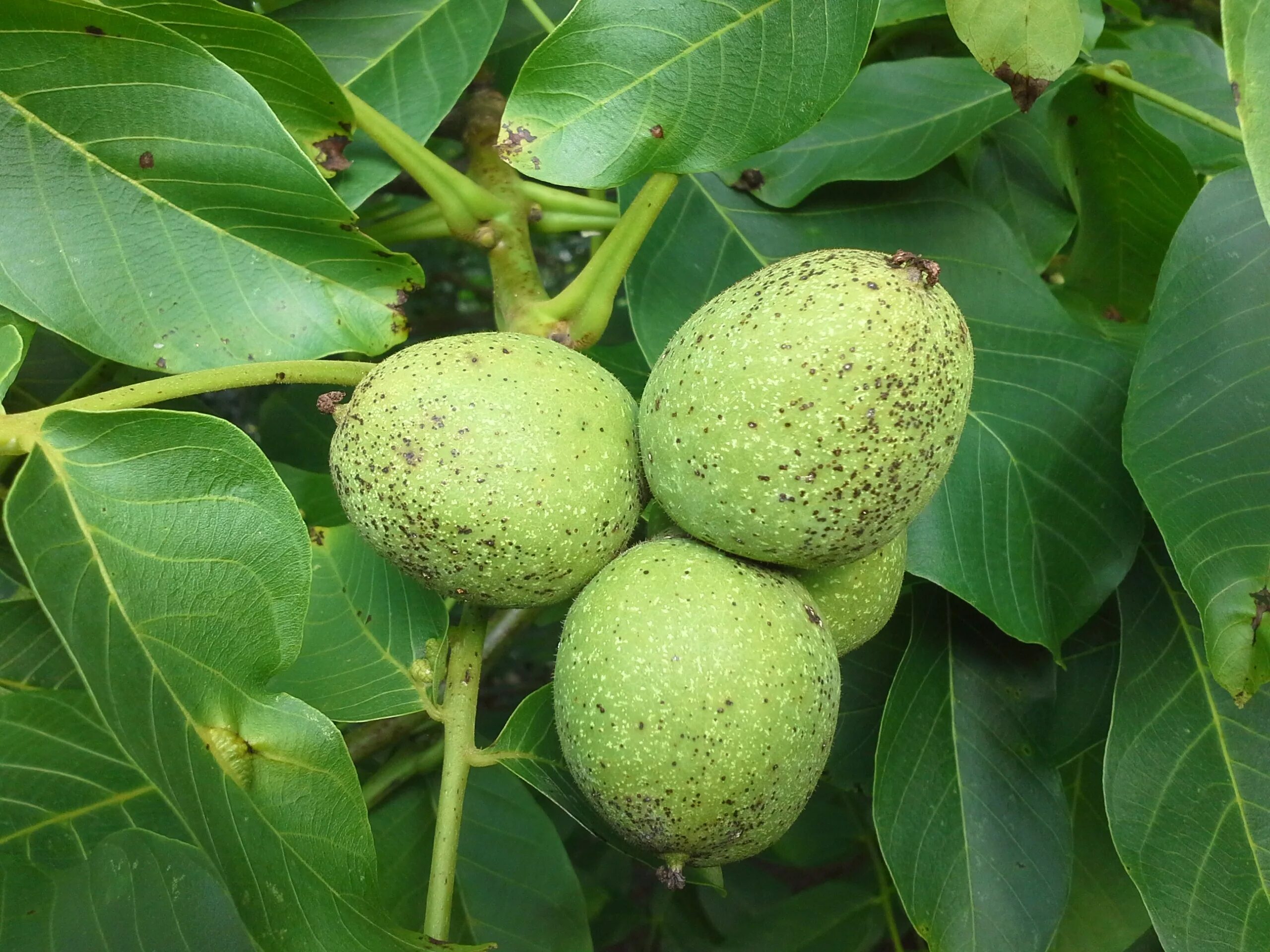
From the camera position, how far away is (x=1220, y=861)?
98 centimetres

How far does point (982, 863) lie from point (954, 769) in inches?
3.9

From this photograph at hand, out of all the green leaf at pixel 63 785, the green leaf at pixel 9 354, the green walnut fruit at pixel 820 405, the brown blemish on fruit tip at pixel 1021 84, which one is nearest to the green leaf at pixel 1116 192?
the brown blemish on fruit tip at pixel 1021 84

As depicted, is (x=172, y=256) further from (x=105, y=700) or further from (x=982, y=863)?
(x=982, y=863)

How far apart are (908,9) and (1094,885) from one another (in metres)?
1.08

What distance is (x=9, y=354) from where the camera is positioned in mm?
842

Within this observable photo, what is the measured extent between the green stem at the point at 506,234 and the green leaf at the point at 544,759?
1.27 ft

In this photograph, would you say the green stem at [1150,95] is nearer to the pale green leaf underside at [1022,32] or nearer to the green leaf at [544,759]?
the pale green leaf underside at [1022,32]

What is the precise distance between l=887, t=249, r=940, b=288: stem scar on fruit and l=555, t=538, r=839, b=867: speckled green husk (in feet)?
0.87

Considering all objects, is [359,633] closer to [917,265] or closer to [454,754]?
[454,754]

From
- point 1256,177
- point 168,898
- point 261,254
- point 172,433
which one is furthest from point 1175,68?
point 168,898

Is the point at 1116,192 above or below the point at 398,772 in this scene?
above

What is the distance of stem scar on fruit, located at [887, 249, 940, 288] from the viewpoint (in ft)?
2.47

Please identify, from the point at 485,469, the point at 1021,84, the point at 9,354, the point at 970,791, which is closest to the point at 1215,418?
the point at 1021,84

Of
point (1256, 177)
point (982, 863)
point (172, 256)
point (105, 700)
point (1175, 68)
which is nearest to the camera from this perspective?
point (1256, 177)
